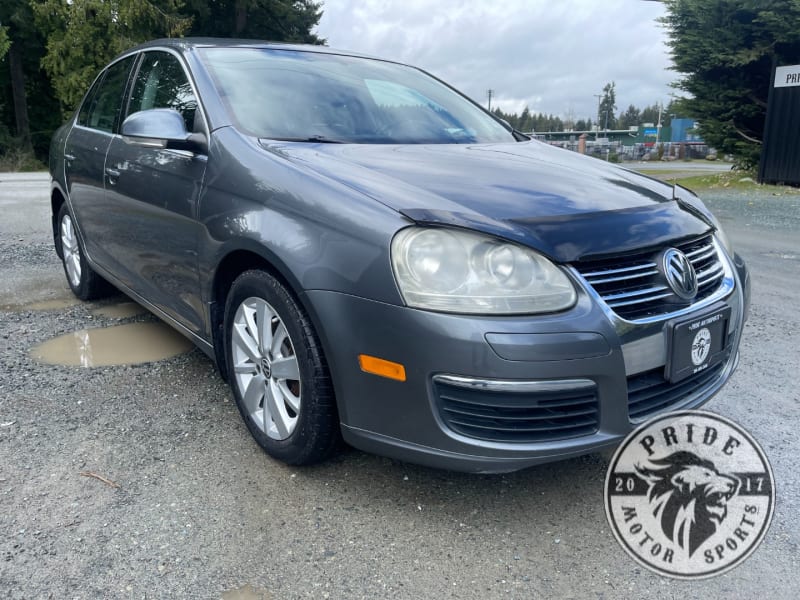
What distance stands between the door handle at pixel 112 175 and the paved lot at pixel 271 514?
3.38ft

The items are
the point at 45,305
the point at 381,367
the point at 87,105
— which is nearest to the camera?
the point at 381,367

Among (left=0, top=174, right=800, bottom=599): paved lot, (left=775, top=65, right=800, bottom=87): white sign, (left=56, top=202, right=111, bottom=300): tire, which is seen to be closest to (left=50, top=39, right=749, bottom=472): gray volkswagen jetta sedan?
(left=0, top=174, right=800, bottom=599): paved lot

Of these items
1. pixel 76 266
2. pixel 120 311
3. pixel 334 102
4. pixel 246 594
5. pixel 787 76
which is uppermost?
pixel 787 76

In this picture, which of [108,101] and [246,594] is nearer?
[246,594]

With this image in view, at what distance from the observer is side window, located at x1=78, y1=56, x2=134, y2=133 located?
12.7 feet

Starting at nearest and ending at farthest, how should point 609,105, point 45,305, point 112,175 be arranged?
point 112,175 → point 45,305 → point 609,105

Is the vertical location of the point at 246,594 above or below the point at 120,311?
below

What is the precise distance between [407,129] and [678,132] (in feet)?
229

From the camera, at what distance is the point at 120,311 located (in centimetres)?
448

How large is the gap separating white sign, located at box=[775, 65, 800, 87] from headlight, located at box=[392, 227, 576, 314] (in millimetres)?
14435

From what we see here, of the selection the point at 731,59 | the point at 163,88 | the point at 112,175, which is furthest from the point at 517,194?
the point at 731,59

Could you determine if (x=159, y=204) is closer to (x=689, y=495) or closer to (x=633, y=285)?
(x=633, y=285)

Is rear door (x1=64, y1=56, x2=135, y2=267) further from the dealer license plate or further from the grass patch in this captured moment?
the grass patch

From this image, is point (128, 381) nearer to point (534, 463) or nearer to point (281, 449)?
point (281, 449)
